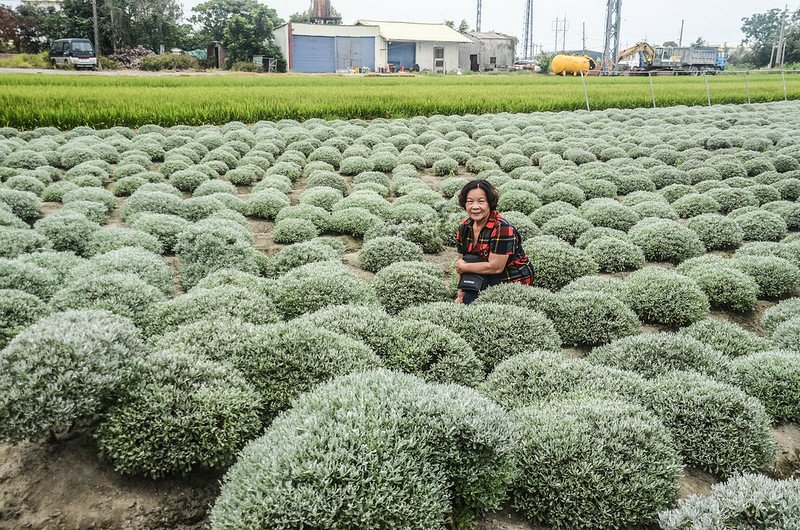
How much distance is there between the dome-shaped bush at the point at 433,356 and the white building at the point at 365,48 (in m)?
59.1

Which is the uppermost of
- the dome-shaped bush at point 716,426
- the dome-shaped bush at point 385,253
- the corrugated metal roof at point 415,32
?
the corrugated metal roof at point 415,32

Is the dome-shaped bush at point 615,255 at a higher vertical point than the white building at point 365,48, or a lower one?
lower

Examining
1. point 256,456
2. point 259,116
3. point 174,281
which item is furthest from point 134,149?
point 256,456

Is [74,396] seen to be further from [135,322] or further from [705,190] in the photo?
[705,190]

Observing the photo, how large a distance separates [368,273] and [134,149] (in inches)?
429

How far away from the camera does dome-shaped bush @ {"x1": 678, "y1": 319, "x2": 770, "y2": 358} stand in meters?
6.17

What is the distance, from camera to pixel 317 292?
6.54 m

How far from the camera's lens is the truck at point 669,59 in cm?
6038

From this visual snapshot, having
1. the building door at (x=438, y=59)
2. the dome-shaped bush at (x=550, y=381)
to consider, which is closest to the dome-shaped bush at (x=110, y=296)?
the dome-shaped bush at (x=550, y=381)

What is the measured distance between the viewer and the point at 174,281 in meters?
8.23

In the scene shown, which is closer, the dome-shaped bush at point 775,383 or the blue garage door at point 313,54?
the dome-shaped bush at point 775,383

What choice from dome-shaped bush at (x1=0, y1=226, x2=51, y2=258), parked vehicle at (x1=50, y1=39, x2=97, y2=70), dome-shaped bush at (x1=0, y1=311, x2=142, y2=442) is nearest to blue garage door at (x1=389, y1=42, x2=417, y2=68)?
parked vehicle at (x1=50, y1=39, x2=97, y2=70)

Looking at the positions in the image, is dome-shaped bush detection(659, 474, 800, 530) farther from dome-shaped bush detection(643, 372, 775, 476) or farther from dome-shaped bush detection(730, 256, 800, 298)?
dome-shaped bush detection(730, 256, 800, 298)

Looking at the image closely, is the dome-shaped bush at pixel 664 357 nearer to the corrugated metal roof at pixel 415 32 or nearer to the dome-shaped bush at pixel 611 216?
the dome-shaped bush at pixel 611 216
